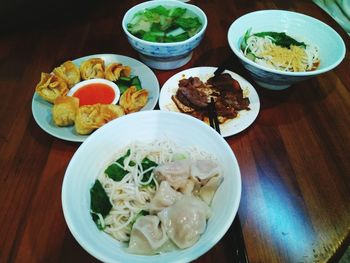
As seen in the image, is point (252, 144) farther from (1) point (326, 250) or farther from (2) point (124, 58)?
(2) point (124, 58)

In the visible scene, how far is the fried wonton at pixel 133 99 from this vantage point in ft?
4.86

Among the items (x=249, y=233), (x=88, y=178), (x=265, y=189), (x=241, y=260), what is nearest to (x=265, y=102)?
(x=265, y=189)

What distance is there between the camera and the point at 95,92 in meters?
1.62

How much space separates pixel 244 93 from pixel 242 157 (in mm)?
418

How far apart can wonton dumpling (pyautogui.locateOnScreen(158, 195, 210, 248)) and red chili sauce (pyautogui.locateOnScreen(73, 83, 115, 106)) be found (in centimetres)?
79

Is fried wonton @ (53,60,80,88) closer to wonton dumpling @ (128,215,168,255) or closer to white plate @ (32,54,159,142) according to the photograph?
white plate @ (32,54,159,142)

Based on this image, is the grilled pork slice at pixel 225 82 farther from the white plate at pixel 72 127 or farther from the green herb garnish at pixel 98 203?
the green herb garnish at pixel 98 203

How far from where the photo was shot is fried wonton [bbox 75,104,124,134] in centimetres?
135

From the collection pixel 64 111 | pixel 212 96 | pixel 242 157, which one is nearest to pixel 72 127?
pixel 64 111

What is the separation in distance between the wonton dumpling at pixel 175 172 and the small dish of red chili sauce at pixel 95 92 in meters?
0.60

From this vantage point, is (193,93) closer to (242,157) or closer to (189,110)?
(189,110)

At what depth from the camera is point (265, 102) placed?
1.60 m

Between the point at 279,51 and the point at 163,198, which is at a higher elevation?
the point at 279,51

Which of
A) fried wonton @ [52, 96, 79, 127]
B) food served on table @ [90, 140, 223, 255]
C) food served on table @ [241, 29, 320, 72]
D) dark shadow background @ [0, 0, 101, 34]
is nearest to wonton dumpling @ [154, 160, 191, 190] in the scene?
food served on table @ [90, 140, 223, 255]
